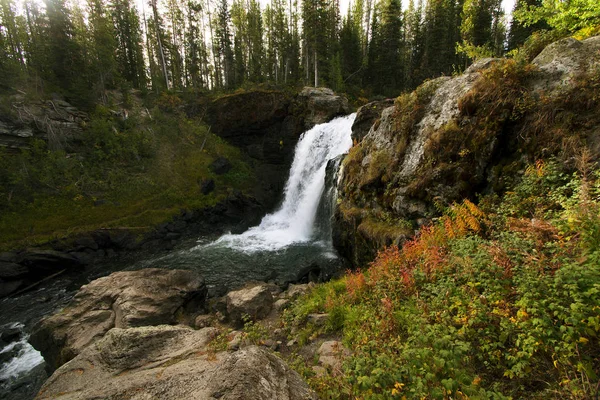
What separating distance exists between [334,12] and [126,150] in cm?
3572

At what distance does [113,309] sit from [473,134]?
1254 centimetres

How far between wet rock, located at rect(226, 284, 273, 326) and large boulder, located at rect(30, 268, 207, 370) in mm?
2247

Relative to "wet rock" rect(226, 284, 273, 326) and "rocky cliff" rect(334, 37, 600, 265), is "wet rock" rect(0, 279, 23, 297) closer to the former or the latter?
"wet rock" rect(226, 284, 273, 326)

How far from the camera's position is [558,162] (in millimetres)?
5891

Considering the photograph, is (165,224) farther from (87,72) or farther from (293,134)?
(87,72)

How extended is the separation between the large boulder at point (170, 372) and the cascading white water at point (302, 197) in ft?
37.1

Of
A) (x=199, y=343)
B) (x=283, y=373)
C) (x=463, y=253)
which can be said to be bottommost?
(x=199, y=343)

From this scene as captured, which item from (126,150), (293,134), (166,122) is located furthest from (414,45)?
(126,150)

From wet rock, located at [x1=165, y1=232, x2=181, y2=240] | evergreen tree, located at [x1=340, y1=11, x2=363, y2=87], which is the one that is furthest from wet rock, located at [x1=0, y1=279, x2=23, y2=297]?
evergreen tree, located at [x1=340, y1=11, x2=363, y2=87]

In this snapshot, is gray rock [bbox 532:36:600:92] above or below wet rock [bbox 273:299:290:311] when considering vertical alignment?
above

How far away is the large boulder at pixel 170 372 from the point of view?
9.31 feet

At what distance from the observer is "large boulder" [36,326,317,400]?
284 cm

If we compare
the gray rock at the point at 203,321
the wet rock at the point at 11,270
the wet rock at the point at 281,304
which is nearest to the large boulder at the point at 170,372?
the gray rock at the point at 203,321

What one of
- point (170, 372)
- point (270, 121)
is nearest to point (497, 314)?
point (170, 372)
